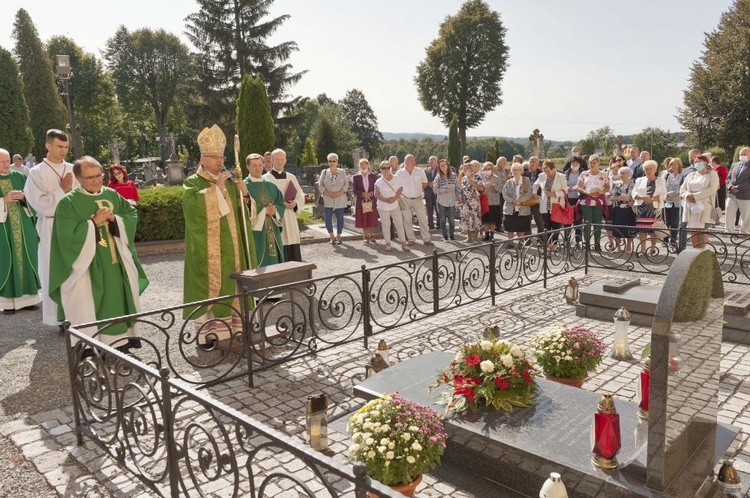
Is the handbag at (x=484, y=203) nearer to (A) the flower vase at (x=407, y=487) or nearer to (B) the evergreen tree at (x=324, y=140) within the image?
(A) the flower vase at (x=407, y=487)

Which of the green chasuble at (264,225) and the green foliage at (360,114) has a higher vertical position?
the green foliage at (360,114)

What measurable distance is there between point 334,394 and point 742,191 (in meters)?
11.2

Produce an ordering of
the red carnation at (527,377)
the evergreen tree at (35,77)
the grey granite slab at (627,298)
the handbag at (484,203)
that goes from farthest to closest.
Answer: the evergreen tree at (35,77), the handbag at (484,203), the grey granite slab at (627,298), the red carnation at (527,377)

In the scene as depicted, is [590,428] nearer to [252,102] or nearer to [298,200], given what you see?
[298,200]

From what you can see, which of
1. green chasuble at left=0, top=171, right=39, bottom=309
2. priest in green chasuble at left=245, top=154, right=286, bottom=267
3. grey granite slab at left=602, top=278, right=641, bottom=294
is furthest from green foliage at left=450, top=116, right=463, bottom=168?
green chasuble at left=0, top=171, right=39, bottom=309

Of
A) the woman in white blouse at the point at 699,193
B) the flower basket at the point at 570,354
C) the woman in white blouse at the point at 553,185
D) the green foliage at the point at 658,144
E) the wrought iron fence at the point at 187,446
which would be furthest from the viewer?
the green foliage at the point at 658,144

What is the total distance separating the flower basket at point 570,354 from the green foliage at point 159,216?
10.5 m

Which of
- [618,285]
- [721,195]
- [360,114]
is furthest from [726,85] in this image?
[360,114]

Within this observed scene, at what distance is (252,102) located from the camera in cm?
1972

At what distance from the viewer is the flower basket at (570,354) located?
195 inches

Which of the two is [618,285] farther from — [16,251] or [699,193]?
[16,251]

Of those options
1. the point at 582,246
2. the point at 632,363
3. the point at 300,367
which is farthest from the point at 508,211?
the point at 300,367

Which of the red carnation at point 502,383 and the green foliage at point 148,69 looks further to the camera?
the green foliage at point 148,69

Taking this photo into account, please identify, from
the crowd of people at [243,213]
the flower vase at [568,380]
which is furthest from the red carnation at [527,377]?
the crowd of people at [243,213]
